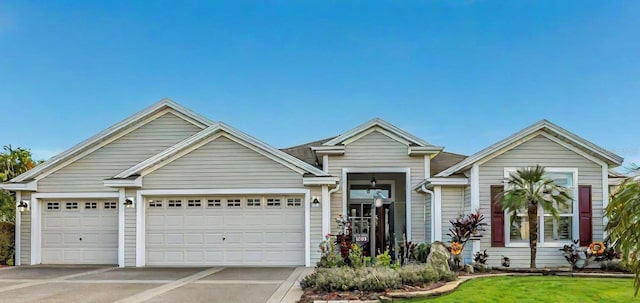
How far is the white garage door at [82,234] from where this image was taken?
655 inches

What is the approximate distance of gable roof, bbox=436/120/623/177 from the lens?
47.5 feet

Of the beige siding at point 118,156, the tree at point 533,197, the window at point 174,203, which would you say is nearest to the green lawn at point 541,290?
the tree at point 533,197

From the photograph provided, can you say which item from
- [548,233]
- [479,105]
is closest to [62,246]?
[548,233]

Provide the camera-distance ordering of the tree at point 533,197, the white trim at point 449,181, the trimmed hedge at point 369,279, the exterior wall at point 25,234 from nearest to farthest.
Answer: the trimmed hedge at point 369,279 → the tree at point 533,197 → the white trim at point 449,181 → the exterior wall at point 25,234

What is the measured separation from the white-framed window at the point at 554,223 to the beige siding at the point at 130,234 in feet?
35.7

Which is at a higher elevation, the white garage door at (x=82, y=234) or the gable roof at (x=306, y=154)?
the gable roof at (x=306, y=154)

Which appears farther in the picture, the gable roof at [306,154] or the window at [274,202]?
the gable roof at [306,154]

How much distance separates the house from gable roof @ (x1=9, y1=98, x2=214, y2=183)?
4cm

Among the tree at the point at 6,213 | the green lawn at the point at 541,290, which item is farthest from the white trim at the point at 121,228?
the green lawn at the point at 541,290

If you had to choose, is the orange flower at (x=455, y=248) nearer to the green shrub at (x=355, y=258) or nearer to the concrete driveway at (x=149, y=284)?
the green shrub at (x=355, y=258)

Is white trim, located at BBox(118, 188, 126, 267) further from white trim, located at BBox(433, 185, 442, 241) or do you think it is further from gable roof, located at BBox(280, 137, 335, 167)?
white trim, located at BBox(433, 185, 442, 241)

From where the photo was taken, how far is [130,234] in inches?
617

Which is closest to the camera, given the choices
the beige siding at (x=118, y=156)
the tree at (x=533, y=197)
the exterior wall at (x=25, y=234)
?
the tree at (x=533, y=197)

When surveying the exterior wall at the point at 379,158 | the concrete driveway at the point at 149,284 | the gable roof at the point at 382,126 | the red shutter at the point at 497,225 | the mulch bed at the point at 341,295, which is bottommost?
the concrete driveway at the point at 149,284
